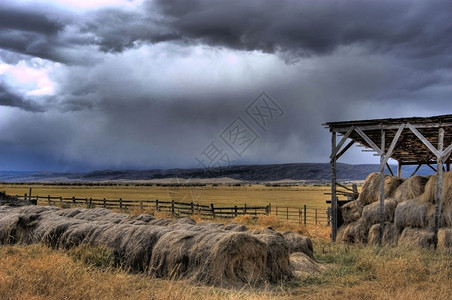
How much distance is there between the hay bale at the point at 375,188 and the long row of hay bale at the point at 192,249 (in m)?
6.70

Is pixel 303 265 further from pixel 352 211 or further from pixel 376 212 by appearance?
pixel 352 211

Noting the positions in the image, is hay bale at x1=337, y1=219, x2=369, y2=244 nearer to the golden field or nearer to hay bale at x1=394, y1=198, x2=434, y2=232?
hay bale at x1=394, y1=198, x2=434, y2=232

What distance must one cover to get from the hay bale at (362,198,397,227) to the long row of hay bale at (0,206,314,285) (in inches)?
222

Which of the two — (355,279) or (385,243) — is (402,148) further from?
(355,279)

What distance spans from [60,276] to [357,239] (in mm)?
12972

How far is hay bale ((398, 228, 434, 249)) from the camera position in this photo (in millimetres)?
14562

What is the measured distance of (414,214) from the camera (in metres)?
15.5

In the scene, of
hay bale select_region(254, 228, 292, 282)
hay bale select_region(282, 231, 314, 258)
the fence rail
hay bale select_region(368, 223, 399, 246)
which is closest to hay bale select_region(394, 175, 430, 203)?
hay bale select_region(368, 223, 399, 246)

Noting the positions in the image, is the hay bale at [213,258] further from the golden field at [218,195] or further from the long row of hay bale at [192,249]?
the golden field at [218,195]

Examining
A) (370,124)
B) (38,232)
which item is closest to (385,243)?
(370,124)

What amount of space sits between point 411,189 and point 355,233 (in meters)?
2.87

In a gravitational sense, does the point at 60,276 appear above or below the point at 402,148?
below

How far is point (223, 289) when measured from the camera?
824cm

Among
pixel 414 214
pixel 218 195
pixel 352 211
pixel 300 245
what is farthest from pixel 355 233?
pixel 218 195
